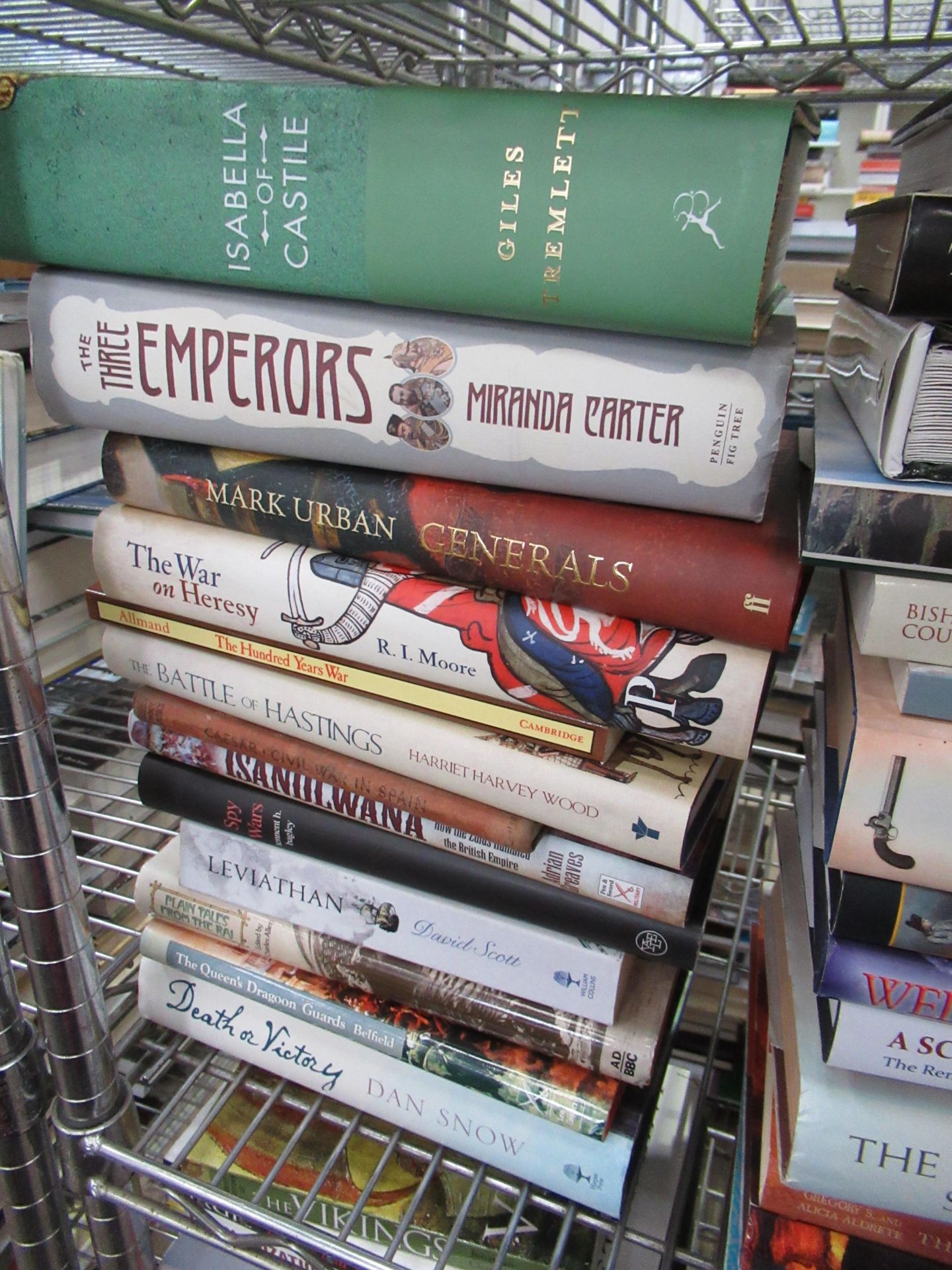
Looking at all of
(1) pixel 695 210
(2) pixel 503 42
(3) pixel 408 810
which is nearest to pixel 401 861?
(3) pixel 408 810

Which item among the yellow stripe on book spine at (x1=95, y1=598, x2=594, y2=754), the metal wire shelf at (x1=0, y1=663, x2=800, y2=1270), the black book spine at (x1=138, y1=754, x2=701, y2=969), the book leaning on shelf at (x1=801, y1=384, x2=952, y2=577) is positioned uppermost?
the book leaning on shelf at (x1=801, y1=384, x2=952, y2=577)

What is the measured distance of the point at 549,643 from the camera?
0.43m

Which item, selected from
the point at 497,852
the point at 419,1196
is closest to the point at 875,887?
the point at 497,852

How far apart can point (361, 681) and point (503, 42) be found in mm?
454

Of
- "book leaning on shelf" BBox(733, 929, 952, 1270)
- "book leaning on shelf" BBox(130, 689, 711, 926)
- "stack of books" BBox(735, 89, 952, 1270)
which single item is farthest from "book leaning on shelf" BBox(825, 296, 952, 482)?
"book leaning on shelf" BBox(733, 929, 952, 1270)

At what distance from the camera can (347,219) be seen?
393 mm

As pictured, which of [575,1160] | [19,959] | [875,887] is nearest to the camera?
[875,887]

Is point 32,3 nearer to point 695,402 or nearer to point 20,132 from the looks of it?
point 20,132

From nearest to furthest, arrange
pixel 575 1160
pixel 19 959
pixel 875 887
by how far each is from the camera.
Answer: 1. pixel 875 887
2. pixel 575 1160
3. pixel 19 959

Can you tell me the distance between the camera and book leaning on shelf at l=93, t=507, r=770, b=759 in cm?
41

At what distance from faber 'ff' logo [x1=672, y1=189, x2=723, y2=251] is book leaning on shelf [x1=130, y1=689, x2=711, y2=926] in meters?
0.29

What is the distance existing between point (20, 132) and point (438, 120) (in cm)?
21

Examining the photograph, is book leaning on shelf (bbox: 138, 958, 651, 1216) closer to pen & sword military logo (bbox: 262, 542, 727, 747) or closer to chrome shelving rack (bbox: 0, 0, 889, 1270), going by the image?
chrome shelving rack (bbox: 0, 0, 889, 1270)

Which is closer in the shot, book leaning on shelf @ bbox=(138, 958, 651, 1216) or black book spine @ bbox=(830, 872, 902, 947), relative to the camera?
black book spine @ bbox=(830, 872, 902, 947)
